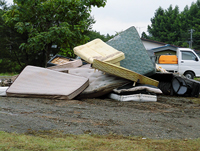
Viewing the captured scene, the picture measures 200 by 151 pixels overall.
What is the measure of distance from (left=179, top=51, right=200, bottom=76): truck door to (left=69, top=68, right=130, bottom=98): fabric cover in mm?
7968

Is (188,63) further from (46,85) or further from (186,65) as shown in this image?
(46,85)

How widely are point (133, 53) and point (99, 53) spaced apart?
1.18m

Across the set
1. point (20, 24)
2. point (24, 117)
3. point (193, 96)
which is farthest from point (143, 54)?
point (20, 24)

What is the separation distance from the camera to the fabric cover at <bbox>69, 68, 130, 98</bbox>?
7.00 metres

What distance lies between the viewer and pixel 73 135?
11.0 ft

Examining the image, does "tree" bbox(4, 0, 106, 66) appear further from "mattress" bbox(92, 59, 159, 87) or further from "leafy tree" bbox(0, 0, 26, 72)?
"mattress" bbox(92, 59, 159, 87)

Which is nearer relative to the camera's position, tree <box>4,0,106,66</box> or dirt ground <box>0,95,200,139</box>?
dirt ground <box>0,95,200,139</box>

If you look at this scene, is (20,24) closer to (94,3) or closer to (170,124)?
(94,3)

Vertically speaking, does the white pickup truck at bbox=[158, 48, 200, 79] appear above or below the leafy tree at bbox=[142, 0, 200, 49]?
below

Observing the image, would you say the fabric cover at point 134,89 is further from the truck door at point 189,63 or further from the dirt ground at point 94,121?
the truck door at point 189,63

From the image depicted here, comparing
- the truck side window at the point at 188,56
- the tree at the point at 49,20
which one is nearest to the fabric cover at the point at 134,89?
the truck side window at the point at 188,56

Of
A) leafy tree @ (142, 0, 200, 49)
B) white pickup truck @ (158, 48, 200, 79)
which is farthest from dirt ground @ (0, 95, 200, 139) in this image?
leafy tree @ (142, 0, 200, 49)

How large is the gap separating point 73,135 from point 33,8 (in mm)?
14284

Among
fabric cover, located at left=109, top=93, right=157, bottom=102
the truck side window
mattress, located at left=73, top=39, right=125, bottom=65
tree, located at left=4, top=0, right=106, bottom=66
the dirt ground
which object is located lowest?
fabric cover, located at left=109, top=93, right=157, bottom=102
